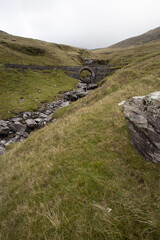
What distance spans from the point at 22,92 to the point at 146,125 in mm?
40917

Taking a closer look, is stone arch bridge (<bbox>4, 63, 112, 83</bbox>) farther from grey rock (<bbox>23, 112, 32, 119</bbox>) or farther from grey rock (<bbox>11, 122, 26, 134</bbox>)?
grey rock (<bbox>11, 122, 26, 134</bbox>)

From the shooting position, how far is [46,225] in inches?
144

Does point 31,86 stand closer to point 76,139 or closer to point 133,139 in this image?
point 76,139

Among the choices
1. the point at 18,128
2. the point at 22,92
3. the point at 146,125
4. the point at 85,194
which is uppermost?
the point at 22,92

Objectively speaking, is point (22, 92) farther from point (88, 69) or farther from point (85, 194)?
point (85, 194)

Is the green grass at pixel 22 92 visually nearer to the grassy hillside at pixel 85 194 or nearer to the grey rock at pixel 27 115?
the grey rock at pixel 27 115

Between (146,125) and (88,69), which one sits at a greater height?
(88,69)

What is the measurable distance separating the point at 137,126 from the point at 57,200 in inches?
187

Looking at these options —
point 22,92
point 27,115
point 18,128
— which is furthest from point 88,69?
point 18,128

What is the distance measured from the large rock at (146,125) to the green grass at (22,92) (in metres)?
25.6

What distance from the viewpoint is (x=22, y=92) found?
38344 millimetres

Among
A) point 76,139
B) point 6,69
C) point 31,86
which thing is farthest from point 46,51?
point 76,139

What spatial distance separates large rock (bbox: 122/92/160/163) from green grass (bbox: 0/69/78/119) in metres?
25.6

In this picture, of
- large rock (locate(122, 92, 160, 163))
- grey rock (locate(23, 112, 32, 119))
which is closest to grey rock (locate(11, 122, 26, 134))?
grey rock (locate(23, 112, 32, 119))
